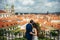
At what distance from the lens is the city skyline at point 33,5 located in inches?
165

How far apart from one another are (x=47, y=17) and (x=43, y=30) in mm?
232

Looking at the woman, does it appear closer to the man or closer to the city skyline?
the man

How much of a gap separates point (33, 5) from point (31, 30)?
42cm

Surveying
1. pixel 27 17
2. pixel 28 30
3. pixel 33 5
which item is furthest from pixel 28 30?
pixel 33 5

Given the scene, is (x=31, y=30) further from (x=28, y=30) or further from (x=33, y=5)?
(x=33, y=5)

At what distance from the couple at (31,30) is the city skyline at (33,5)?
23 centimetres

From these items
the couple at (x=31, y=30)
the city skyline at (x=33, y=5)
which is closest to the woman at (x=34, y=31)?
the couple at (x=31, y=30)

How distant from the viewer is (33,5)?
13.8 ft

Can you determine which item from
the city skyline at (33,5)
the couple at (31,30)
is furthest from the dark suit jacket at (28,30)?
the city skyline at (33,5)

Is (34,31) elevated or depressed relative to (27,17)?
depressed

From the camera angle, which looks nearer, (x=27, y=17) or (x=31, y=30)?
(x=31, y=30)

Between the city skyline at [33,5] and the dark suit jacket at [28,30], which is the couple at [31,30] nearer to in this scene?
the dark suit jacket at [28,30]

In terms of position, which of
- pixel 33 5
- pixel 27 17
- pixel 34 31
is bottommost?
pixel 34 31

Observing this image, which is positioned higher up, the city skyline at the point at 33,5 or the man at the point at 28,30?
the city skyline at the point at 33,5
